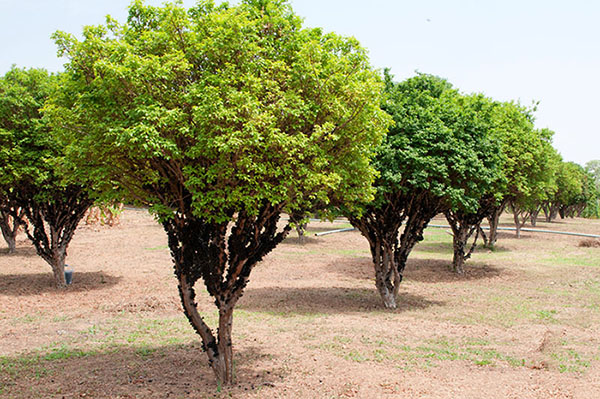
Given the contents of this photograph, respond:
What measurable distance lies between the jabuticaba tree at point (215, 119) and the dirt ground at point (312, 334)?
1.80 m

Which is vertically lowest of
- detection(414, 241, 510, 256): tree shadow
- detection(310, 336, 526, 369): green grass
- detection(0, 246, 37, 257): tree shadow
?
detection(310, 336, 526, 369): green grass

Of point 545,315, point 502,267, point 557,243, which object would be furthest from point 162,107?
point 557,243

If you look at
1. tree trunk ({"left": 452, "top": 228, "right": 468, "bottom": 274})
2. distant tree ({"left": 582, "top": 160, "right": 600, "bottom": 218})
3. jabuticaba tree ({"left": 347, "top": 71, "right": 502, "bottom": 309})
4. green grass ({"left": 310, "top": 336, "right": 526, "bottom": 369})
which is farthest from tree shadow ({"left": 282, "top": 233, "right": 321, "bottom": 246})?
distant tree ({"left": 582, "top": 160, "right": 600, "bottom": 218})

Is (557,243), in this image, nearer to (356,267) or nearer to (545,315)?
(356,267)

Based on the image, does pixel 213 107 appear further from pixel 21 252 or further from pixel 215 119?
pixel 21 252

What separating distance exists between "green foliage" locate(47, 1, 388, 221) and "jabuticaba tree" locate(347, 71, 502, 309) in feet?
18.8

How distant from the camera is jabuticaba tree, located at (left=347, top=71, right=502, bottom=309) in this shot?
47.5ft

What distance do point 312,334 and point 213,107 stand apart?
7349 millimetres

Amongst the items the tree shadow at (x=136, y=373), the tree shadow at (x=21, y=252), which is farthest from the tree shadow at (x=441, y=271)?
the tree shadow at (x=21, y=252)

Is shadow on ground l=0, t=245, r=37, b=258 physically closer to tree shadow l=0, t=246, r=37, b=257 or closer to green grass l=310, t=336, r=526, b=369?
tree shadow l=0, t=246, r=37, b=257

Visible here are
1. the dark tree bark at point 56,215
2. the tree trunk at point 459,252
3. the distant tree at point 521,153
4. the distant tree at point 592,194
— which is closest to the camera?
the dark tree bark at point 56,215

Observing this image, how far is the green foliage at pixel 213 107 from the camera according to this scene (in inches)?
291

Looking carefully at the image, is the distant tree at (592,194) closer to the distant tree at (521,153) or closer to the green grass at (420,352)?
the distant tree at (521,153)

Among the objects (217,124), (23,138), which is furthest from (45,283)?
(217,124)
